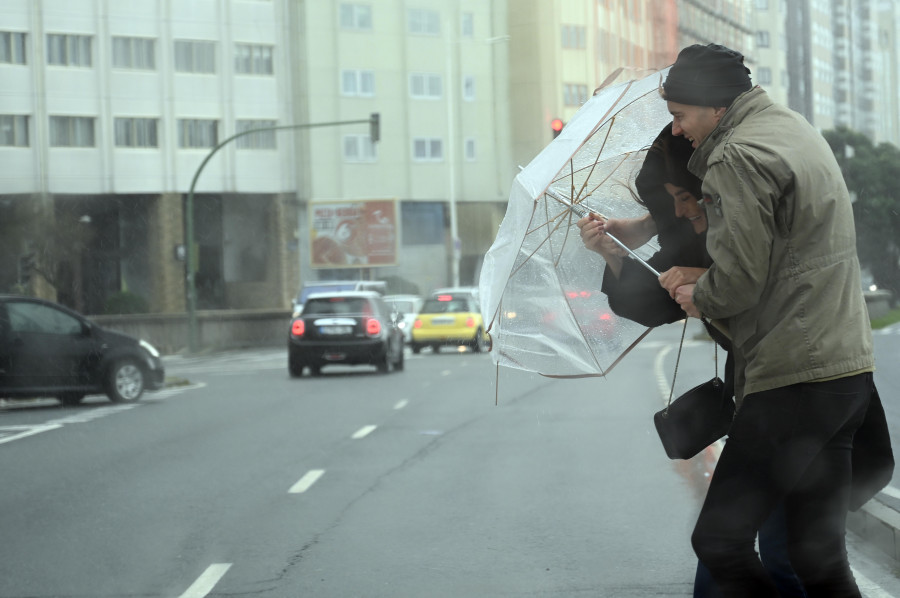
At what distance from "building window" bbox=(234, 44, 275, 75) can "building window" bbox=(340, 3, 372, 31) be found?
3.38m

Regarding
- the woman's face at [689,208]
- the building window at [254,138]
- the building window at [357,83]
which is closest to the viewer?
the woman's face at [689,208]

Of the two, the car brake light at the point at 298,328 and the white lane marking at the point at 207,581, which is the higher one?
the car brake light at the point at 298,328

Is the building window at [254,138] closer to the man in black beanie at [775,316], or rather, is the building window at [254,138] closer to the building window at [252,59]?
the building window at [252,59]

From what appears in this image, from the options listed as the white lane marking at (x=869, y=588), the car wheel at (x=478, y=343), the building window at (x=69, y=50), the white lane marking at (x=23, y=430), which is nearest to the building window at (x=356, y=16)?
the building window at (x=69, y=50)

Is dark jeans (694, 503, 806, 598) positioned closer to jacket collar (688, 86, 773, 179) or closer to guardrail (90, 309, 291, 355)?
jacket collar (688, 86, 773, 179)

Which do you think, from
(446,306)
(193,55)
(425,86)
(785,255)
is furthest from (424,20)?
(785,255)

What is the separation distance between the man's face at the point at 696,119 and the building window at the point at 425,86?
177 feet

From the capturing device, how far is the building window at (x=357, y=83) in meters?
56.8

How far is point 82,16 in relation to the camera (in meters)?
51.6

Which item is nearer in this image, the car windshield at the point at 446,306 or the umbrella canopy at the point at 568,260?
the umbrella canopy at the point at 568,260

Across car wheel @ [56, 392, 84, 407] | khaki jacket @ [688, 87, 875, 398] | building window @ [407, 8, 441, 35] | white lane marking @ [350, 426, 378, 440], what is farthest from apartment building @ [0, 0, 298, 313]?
khaki jacket @ [688, 87, 875, 398]

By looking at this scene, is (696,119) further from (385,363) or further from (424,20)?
(424,20)

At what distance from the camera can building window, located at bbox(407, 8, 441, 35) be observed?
54081mm

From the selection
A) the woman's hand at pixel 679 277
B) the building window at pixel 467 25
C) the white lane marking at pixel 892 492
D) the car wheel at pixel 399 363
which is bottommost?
the car wheel at pixel 399 363
